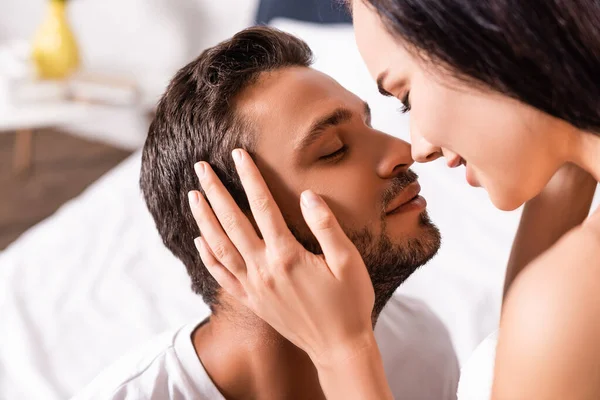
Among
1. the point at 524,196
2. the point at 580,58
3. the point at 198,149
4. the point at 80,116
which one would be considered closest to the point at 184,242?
the point at 198,149

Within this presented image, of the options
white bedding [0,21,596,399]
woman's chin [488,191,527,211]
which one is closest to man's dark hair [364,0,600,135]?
woman's chin [488,191,527,211]

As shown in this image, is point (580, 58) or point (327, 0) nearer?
point (580, 58)

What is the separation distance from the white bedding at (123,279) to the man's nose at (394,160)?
1.94ft

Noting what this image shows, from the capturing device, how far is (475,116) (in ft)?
2.37

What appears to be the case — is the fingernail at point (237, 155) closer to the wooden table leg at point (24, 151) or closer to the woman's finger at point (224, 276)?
the woman's finger at point (224, 276)

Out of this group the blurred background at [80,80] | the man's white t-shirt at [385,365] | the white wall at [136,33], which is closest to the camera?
the man's white t-shirt at [385,365]

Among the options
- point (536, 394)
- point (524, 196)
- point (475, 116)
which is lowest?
point (536, 394)

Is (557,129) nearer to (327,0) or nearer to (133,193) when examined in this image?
(133,193)

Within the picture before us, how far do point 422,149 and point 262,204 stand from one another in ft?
0.67

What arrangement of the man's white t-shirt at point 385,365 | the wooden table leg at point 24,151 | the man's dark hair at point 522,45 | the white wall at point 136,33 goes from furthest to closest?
the wooden table leg at point 24,151 < the white wall at point 136,33 < the man's white t-shirt at point 385,365 < the man's dark hair at point 522,45

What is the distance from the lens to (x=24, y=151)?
3.03 meters

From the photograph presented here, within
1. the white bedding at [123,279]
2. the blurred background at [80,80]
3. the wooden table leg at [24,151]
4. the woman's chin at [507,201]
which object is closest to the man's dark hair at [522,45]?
the woman's chin at [507,201]

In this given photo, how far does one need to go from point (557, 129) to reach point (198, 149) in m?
0.47

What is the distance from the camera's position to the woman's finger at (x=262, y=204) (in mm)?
898
